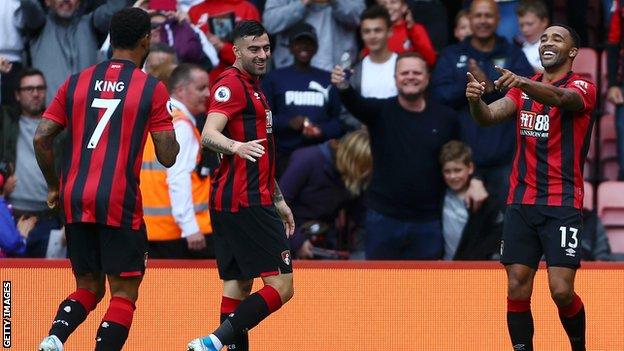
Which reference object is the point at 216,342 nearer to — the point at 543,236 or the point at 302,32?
the point at 543,236

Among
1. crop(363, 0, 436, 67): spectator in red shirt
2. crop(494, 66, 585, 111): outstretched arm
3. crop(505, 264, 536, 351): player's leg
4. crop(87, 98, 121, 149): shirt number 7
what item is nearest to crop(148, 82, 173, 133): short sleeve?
crop(87, 98, 121, 149): shirt number 7

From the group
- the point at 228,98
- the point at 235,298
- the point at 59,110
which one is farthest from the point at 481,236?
the point at 59,110

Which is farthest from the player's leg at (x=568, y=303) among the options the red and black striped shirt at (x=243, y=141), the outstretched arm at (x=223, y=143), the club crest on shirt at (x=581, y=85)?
the outstretched arm at (x=223, y=143)

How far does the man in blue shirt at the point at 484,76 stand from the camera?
446 inches

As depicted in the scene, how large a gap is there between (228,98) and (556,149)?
2.04 m

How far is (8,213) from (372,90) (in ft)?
10.8

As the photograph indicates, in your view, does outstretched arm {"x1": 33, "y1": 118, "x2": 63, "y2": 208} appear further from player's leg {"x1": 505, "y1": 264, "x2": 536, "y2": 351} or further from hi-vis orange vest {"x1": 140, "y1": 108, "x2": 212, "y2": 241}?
player's leg {"x1": 505, "y1": 264, "x2": 536, "y2": 351}

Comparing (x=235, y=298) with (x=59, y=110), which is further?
(x=235, y=298)

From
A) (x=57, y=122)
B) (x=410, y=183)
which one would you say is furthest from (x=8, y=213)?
(x=410, y=183)

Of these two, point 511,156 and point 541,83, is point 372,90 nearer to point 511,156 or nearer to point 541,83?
point 511,156

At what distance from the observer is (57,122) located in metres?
8.04

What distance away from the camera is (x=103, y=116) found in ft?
26.1

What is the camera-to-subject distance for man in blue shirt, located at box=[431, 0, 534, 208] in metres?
11.3

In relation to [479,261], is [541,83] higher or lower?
higher
